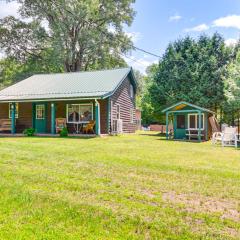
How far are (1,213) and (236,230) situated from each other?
122 inches

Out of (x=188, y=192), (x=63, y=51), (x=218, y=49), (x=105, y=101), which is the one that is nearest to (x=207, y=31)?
(x=218, y=49)

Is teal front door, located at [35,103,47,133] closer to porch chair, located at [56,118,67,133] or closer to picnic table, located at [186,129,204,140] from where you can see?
porch chair, located at [56,118,67,133]

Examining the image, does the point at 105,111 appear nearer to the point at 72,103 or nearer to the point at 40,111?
the point at 72,103

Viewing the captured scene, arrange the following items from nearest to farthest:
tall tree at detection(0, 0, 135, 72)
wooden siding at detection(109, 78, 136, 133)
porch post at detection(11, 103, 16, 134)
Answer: porch post at detection(11, 103, 16, 134)
wooden siding at detection(109, 78, 136, 133)
tall tree at detection(0, 0, 135, 72)

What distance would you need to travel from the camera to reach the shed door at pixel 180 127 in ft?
58.8

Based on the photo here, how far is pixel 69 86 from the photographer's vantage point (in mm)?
18797

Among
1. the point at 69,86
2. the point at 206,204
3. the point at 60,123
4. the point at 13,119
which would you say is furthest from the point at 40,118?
the point at 206,204

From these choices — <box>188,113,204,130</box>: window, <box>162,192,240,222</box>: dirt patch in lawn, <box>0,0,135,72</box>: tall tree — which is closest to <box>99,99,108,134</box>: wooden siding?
<box>188,113,204,130</box>: window

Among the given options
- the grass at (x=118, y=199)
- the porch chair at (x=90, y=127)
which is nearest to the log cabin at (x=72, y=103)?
the porch chair at (x=90, y=127)

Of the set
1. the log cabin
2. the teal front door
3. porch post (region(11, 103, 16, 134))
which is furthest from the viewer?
the teal front door

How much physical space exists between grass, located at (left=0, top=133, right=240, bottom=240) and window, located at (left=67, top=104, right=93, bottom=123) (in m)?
10.5

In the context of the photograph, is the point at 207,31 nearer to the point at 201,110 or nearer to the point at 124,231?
the point at 201,110

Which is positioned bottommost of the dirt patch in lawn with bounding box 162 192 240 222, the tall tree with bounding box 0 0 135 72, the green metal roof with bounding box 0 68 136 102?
the dirt patch in lawn with bounding box 162 192 240 222

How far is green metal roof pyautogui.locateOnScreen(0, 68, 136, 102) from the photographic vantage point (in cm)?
1683
